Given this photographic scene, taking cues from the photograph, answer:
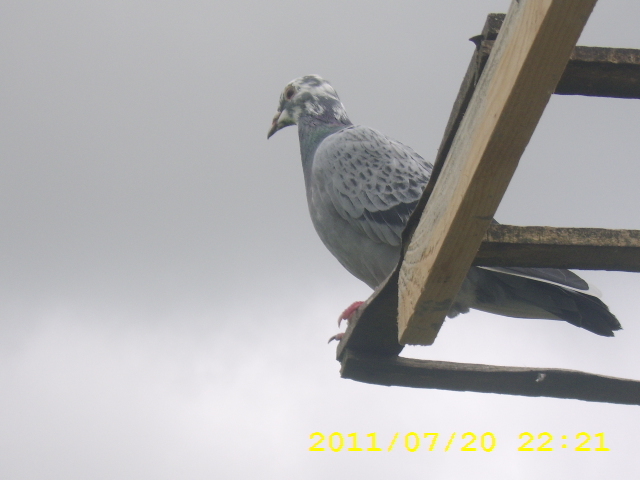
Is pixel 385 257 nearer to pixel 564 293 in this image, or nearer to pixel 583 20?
pixel 564 293

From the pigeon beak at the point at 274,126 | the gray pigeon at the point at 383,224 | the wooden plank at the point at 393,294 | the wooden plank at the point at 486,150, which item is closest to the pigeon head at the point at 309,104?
the pigeon beak at the point at 274,126

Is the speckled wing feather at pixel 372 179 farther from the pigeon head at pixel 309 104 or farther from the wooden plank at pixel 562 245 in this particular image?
the wooden plank at pixel 562 245

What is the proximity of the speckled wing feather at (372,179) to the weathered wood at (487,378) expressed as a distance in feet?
4.33

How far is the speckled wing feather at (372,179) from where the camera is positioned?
234 inches

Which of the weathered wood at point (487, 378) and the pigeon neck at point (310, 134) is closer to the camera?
the weathered wood at point (487, 378)

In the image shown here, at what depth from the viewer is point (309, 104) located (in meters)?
7.48

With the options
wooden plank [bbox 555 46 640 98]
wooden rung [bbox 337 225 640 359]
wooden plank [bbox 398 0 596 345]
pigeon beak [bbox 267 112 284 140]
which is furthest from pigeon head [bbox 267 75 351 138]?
wooden plank [bbox 555 46 640 98]

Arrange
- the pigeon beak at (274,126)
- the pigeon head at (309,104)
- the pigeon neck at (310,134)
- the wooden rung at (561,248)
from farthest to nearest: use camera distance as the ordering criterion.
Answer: the pigeon beak at (274,126), the pigeon head at (309,104), the pigeon neck at (310,134), the wooden rung at (561,248)

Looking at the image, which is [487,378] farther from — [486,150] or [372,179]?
[486,150]

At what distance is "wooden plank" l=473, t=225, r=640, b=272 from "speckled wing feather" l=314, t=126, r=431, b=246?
2.59m

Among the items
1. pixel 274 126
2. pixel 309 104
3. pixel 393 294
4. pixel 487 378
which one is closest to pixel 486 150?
pixel 393 294

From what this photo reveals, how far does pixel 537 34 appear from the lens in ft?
8.17

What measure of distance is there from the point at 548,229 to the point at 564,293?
88.2 inches

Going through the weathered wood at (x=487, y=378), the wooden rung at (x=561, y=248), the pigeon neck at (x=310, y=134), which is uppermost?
the pigeon neck at (x=310, y=134)
